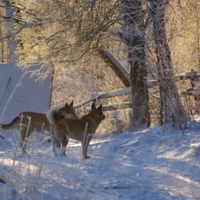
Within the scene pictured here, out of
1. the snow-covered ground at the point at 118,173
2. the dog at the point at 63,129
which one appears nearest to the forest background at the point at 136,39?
the snow-covered ground at the point at 118,173

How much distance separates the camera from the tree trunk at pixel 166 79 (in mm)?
6172

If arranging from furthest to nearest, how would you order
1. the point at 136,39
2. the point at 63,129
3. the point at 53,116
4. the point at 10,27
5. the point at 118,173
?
the point at 10,27
the point at 136,39
the point at 63,129
the point at 53,116
the point at 118,173

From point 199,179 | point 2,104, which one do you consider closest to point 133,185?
point 199,179

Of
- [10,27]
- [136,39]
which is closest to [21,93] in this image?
[10,27]

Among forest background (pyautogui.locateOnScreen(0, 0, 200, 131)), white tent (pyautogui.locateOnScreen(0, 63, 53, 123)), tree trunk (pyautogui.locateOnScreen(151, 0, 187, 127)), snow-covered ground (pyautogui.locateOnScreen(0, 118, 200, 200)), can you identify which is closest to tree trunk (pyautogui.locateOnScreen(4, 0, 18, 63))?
forest background (pyautogui.locateOnScreen(0, 0, 200, 131))

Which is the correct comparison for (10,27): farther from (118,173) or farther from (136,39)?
(118,173)

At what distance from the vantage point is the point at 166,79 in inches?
252

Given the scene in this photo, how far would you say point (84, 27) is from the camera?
864 centimetres

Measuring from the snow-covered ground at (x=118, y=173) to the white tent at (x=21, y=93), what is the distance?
187 inches

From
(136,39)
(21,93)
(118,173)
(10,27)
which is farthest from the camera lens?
(10,27)

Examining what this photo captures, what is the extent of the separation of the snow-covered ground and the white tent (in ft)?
15.6

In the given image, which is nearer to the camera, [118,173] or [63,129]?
[118,173]

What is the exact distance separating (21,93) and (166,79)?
6528 mm

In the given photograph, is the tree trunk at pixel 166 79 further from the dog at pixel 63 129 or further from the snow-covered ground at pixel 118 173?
the dog at pixel 63 129
